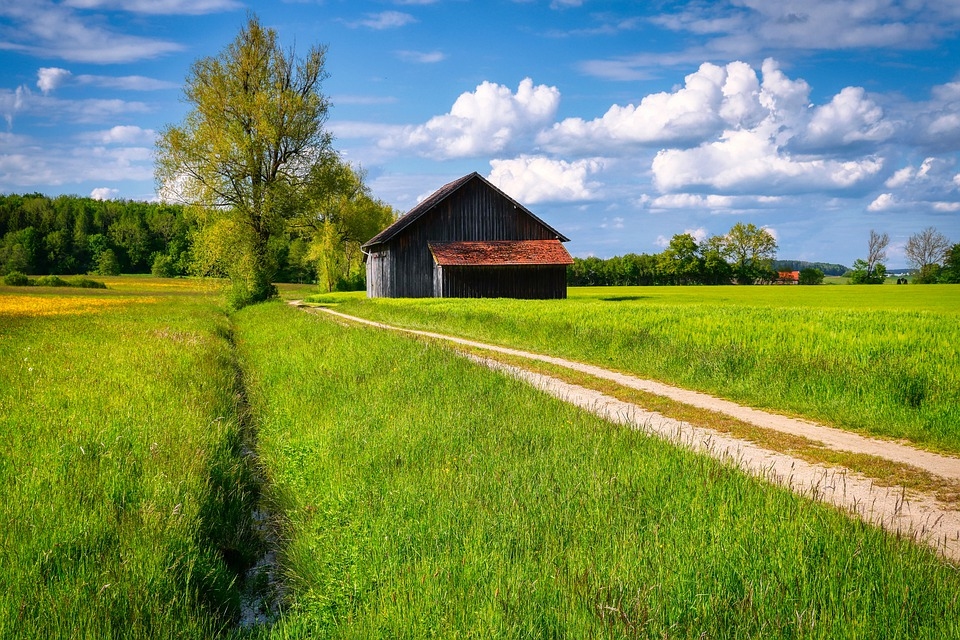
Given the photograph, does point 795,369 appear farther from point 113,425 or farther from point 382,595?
point 113,425

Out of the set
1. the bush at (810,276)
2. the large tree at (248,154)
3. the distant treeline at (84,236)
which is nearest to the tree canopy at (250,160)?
the large tree at (248,154)

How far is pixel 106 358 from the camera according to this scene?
14.8 m

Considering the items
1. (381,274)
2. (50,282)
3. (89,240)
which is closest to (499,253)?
(381,274)

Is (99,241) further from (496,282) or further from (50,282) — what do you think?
(496,282)

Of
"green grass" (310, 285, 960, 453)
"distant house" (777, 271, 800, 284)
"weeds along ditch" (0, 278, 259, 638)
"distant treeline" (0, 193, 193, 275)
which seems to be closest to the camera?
"weeds along ditch" (0, 278, 259, 638)

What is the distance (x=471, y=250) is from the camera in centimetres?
4750

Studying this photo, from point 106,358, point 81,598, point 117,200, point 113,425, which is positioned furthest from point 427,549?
point 117,200

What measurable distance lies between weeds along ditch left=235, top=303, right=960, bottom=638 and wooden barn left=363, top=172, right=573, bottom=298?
3763cm

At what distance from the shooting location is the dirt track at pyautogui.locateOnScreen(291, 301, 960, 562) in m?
5.80

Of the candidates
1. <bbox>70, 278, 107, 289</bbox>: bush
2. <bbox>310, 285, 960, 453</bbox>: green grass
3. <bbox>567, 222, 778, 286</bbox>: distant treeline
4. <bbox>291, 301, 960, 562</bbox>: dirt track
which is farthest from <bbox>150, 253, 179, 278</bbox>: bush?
<bbox>291, 301, 960, 562</bbox>: dirt track

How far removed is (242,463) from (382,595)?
17.7 ft

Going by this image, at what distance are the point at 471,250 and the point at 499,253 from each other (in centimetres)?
199

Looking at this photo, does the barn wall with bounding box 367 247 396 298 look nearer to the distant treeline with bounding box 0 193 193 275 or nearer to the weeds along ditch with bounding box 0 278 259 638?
the weeds along ditch with bounding box 0 278 259 638

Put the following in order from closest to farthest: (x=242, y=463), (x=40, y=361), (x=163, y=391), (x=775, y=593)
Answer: (x=775, y=593)
(x=242, y=463)
(x=163, y=391)
(x=40, y=361)
